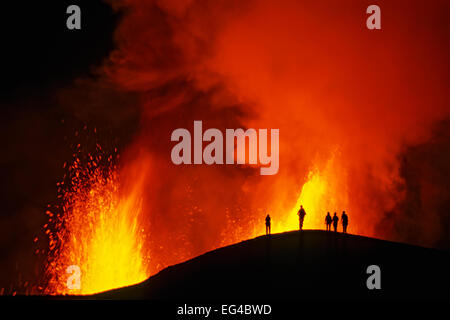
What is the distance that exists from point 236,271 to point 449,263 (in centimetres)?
794

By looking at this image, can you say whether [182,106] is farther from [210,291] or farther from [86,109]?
[210,291]

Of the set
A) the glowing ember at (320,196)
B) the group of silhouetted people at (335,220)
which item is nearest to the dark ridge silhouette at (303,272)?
the group of silhouetted people at (335,220)

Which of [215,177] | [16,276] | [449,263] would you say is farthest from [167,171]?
[449,263]

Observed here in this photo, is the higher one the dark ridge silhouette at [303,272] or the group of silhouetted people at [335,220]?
the group of silhouetted people at [335,220]

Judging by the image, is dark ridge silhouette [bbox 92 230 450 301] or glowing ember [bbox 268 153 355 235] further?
glowing ember [bbox 268 153 355 235]

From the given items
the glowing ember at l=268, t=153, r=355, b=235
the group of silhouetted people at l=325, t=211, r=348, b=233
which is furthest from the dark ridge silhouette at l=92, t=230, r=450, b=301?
the glowing ember at l=268, t=153, r=355, b=235

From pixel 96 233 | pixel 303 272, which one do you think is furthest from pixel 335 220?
pixel 96 233

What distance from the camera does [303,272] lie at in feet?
54.3

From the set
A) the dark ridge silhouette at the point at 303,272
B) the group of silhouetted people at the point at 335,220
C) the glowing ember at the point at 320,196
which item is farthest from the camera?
the glowing ember at the point at 320,196

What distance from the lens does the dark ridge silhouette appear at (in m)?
15.8

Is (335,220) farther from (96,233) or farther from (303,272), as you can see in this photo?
(96,233)

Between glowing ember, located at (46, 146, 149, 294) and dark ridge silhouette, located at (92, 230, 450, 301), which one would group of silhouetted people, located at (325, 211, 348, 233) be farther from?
glowing ember, located at (46, 146, 149, 294)

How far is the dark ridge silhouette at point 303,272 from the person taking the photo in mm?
15781

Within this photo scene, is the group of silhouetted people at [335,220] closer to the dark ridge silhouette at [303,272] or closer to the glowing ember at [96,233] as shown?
the dark ridge silhouette at [303,272]
